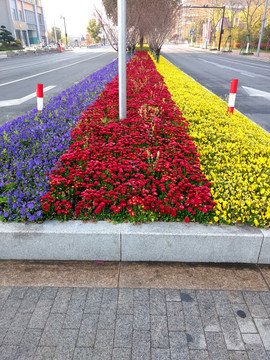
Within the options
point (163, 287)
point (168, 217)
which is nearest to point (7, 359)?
point (163, 287)

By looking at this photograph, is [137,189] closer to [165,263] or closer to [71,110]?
[165,263]

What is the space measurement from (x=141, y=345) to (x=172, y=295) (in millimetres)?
572

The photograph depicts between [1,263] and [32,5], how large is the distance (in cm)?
10466

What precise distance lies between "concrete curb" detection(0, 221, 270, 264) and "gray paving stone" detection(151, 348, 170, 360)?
1005 millimetres

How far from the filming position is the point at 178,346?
7.01 ft

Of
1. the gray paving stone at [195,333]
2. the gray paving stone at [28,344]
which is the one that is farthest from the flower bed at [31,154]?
the gray paving stone at [195,333]

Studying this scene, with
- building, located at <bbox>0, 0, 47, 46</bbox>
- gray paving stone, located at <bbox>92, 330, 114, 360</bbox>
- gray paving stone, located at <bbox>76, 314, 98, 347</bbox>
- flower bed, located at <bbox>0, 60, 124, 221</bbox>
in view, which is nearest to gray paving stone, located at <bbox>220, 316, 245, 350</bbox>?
gray paving stone, located at <bbox>92, 330, 114, 360</bbox>

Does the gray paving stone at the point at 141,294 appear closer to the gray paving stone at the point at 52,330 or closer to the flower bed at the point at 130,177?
the gray paving stone at the point at 52,330

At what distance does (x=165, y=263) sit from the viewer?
3023 millimetres

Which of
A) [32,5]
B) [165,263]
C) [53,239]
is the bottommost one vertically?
[165,263]

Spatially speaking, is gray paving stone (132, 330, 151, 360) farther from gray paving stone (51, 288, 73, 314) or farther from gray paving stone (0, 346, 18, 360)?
gray paving stone (0, 346, 18, 360)

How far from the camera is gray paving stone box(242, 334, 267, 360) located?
2072 mm

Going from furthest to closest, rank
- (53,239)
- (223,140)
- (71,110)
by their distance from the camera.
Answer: (71,110), (223,140), (53,239)

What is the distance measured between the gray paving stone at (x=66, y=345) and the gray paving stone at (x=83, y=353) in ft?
0.09
